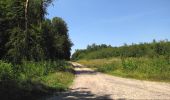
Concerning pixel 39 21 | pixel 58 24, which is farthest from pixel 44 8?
pixel 58 24

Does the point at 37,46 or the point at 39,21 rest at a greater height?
the point at 39,21

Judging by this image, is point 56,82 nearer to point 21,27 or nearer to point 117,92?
point 117,92

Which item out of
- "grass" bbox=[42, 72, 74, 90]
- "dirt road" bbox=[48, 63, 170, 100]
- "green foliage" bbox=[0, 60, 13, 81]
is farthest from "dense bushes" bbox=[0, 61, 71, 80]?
"dirt road" bbox=[48, 63, 170, 100]

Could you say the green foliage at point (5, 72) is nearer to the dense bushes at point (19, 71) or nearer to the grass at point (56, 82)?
the dense bushes at point (19, 71)

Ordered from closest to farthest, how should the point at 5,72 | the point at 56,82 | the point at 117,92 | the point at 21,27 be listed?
the point at 117,92 → the point at 5,72 → the point at 56,82 → the point at 21,27

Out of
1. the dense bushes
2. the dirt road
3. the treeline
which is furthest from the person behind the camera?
the treeline

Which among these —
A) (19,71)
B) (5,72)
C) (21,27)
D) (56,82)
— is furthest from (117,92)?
(21,27)

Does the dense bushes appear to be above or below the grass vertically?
above

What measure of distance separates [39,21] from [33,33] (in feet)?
7.73

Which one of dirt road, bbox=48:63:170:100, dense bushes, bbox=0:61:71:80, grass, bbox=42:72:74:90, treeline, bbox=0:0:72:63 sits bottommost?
dirt road, bbox=48:63:170:100

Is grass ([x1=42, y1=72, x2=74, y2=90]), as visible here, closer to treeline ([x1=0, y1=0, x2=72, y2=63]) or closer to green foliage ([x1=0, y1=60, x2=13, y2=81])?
green foliage ([x1=0, y1=60, x2=13, y2=81])

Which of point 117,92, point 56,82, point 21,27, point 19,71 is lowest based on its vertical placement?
point 117,92

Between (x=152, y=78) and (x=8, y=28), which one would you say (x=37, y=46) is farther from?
(x=152, y=78)

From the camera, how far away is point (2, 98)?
14688mm
